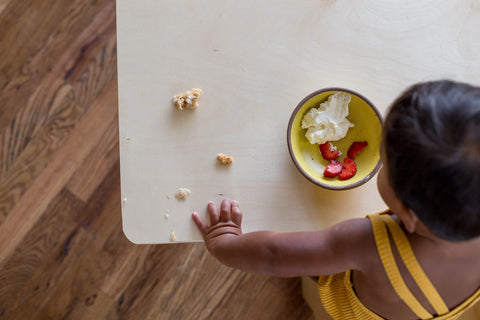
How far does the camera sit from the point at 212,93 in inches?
28.5

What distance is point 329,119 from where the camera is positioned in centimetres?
69

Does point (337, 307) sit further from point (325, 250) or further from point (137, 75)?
point (137, 75)

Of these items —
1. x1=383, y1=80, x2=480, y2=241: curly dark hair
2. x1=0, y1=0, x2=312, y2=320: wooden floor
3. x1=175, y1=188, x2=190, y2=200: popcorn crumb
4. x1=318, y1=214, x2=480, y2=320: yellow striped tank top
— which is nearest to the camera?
x1=383, y1=80, x2=480, y2=241: curly dark hair

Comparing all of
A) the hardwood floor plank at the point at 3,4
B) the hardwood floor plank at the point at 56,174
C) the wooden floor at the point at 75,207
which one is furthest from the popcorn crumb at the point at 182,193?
the hardwood floor plank at the point at 3,4

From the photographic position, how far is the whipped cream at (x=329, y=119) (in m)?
0.69

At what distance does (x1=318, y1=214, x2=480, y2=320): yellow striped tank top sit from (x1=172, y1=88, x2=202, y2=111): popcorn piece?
1.15 ft

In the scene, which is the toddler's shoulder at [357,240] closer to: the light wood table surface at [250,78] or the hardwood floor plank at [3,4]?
the light wood table surface at [250,78]

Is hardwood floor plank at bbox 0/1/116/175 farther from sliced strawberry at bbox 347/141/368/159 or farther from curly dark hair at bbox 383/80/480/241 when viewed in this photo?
curly dark hair at bbox 383/80/480/241

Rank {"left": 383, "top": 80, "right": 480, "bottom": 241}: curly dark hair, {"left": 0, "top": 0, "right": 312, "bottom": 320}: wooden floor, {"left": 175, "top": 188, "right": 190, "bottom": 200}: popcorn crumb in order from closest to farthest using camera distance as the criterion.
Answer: {"left": 383, "top": 80, "right": 480, "bottom": 241}: curly dark hair → {"left": 175, "top": 188, "right": 190, "bottom": 200}: popcorn crumb → {"left": 0, "top": 0, "right": 312, "bottom": 320}: wooden floor

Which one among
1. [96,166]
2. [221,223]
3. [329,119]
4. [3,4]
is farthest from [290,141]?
[3,4]

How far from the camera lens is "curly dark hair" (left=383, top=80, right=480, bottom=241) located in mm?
463

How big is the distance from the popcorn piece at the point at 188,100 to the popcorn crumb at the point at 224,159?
10cm

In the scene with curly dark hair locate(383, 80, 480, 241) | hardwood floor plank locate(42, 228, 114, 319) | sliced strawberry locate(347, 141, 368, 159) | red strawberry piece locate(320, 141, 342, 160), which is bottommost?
hardwood floor plank locate(42, 228, 114, 319)

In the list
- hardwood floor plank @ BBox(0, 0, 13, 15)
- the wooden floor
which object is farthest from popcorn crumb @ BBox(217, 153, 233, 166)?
hardwood floor plank @ BBox(0, 0, 13, 15)
